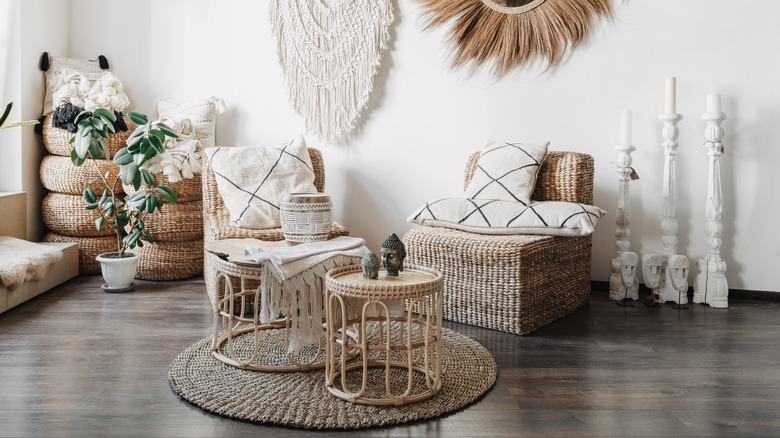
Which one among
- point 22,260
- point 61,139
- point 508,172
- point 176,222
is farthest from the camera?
point 61,139

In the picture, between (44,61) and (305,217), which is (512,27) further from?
(44,61)

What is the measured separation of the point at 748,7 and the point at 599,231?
123 cm

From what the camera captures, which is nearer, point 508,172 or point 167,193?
point 508,172

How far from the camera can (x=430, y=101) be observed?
3670 mm

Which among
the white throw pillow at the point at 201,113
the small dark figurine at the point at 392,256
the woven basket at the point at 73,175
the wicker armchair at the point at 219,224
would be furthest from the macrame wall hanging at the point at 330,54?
the small dark figurine at the point at 392,256

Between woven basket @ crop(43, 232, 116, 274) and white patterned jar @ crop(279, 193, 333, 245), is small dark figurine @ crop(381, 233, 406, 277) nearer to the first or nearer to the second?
white patterned jar @ crop(279, 193, 333, 245)

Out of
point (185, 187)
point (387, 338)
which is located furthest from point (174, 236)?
point (387, 338)

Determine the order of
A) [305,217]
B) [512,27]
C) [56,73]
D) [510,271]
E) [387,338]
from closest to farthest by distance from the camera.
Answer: [387,338] → [305,217] → [510,271] → [512,27] → [56,73]

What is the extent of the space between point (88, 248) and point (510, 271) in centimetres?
233

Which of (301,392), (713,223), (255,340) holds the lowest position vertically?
(301,392)

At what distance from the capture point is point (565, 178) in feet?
10.3

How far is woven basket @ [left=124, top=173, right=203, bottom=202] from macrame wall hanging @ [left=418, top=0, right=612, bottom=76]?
148 cm

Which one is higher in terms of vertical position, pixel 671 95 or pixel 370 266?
pixel 671 95

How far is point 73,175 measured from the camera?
12.0 feet
